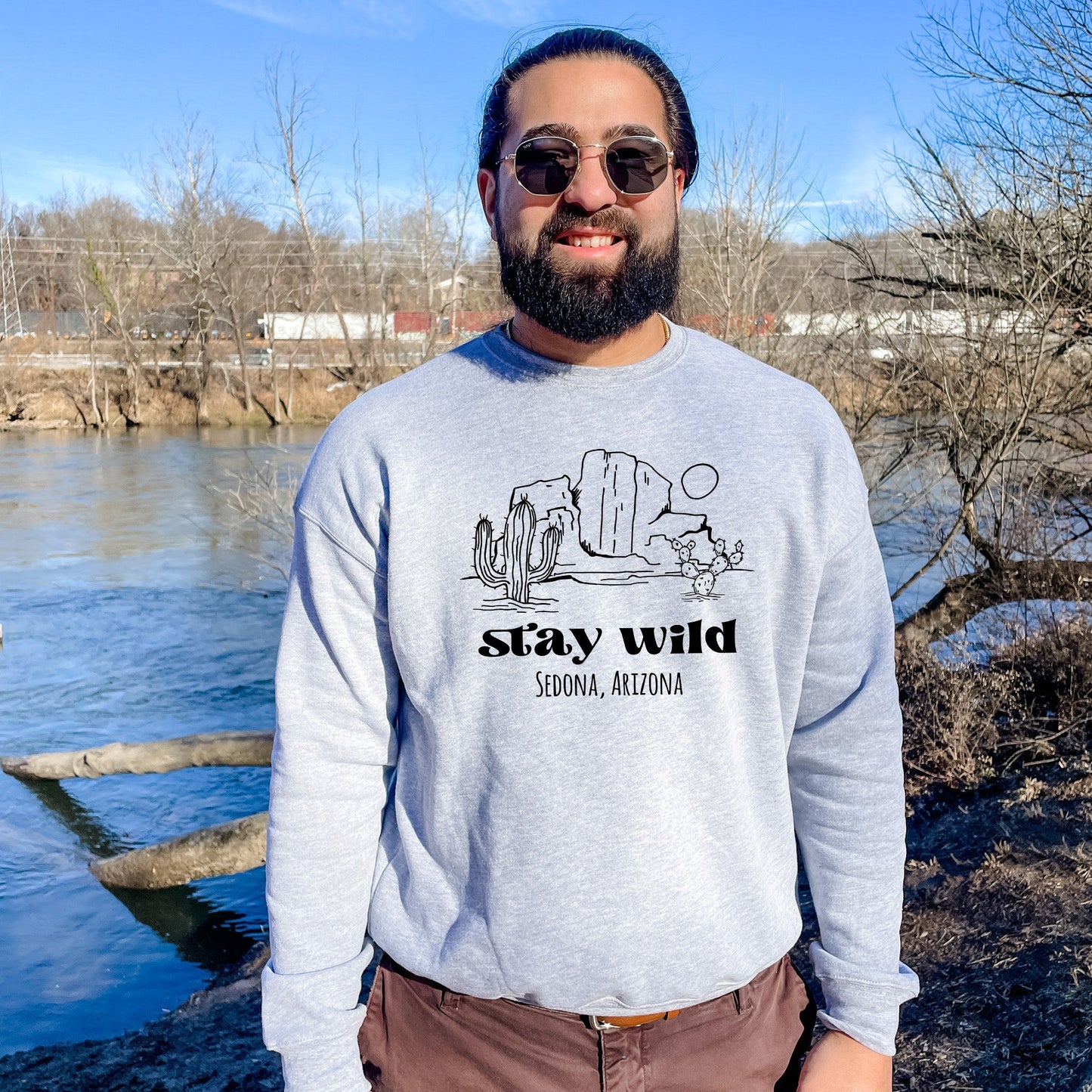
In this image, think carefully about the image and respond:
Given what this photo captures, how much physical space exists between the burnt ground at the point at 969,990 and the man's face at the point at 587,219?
10.4ft

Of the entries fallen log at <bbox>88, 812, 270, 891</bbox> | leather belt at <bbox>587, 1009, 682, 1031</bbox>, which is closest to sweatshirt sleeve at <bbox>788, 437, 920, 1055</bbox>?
leather belt at <bbox>587, 1009, 682, 1031</bbox>

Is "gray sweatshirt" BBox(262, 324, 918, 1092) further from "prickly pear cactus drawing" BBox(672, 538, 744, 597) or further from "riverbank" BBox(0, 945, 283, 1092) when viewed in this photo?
"riverbank" BBox(0, 945, 283, 1092)

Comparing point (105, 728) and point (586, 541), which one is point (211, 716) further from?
point (586, 541)

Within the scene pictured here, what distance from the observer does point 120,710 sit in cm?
1034

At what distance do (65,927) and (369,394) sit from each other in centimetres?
633

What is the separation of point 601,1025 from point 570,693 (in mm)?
461

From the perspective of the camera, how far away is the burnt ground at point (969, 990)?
3.77 meters

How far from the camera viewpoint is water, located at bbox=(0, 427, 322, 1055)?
6.15 meters

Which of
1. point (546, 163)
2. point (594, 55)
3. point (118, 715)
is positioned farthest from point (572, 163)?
point (118, 715)

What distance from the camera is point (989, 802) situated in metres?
6.52

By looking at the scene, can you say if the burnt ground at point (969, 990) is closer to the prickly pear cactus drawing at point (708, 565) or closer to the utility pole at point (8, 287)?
the prickly pear cactus drawing at point (708, 565)

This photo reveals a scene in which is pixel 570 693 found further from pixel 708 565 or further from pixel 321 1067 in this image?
pixel 321 1067

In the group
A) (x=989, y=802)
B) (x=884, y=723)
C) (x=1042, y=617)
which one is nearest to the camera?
(x=884, y=723)

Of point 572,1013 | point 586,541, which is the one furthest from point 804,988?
point 586,541
